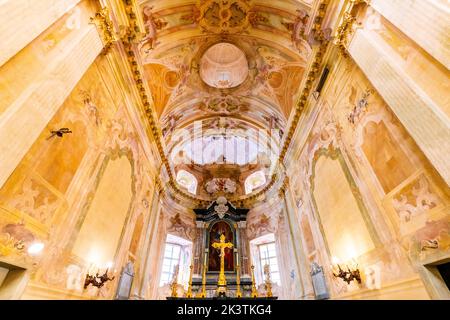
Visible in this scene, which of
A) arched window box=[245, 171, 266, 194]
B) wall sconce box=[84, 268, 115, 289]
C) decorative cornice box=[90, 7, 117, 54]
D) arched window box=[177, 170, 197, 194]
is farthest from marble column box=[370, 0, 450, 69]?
arched window box=[177, 170, 197, 194]

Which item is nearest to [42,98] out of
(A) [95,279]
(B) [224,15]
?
(A) [95,279]

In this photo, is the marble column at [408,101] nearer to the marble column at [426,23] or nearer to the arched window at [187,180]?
the marble column at [426,23]

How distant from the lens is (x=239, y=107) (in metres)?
13.4

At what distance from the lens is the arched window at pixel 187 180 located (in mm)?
15820

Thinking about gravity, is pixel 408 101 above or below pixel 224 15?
below

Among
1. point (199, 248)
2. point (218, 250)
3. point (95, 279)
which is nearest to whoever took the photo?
point (95, 279)

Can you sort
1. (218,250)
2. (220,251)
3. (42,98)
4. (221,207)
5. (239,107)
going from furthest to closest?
1. (221,207)
2. (239,107)
3. (218,250)
4. (220,251)
5. (42,98)

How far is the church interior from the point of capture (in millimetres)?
3664

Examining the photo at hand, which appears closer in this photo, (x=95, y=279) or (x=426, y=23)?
(x=426, y=23)

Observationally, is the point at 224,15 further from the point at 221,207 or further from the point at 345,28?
the point at 221,207

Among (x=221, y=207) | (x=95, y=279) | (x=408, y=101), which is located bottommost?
(x=95, y=279)

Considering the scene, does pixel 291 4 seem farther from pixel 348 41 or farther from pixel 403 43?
pixel 403 43

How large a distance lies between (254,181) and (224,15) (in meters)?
11.2
